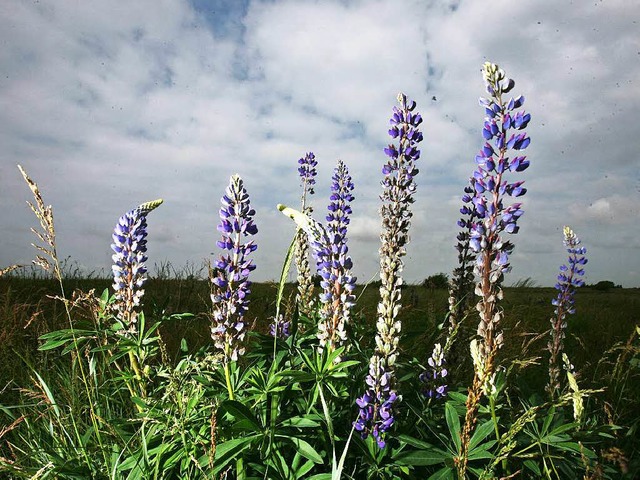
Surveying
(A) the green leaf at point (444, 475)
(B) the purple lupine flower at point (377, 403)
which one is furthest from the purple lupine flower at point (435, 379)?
(A) the green leaf at point (444, 475)

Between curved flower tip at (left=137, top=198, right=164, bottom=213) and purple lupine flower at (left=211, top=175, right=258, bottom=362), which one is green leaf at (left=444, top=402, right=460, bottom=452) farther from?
curved flower tip at (left=137, top=198, right=164, bottom=213)

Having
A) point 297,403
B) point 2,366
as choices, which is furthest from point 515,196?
point 2,366

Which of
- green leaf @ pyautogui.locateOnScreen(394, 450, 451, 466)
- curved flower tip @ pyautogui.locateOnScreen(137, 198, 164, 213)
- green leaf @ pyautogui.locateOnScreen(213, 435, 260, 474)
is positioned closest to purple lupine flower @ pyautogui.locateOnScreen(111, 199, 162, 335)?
curved flower tip @ pyautogui.locateOnScreen(137, 198, 164, 213)

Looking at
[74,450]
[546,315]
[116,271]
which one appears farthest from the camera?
[546,315]

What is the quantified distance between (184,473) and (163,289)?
8.98 m

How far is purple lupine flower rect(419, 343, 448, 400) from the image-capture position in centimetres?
305

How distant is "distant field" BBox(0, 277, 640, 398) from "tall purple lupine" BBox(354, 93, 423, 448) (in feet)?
2.22

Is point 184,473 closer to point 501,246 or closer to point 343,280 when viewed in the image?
point 343,280

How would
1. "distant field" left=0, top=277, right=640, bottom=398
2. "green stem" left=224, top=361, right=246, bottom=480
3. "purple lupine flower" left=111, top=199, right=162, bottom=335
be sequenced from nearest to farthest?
"green stem" left=224, top=361, right=246, bottom=480 < "purple lupine flower" left=111, top=199, right=162, bottom=335 < "distant field" left=0, top=277, right=640, bottom=398

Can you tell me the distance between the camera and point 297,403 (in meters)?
2.81

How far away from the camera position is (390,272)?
9.69ft

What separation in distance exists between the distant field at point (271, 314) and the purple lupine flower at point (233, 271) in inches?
39.1

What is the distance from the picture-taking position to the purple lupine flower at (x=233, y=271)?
9.45ft

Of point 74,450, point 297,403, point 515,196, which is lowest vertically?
point 74,450
